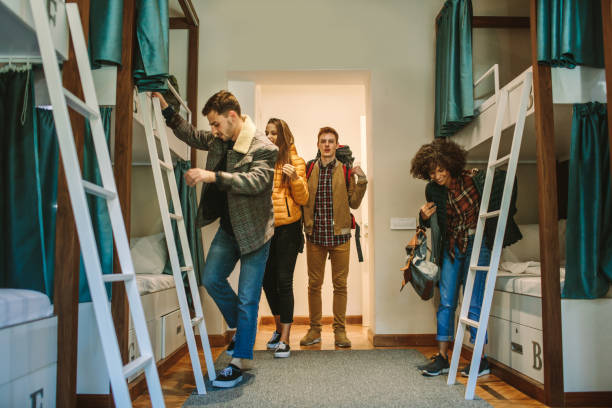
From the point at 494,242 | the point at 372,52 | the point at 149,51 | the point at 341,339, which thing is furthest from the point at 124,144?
the point at 372,52

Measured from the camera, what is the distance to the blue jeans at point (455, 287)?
2.56m

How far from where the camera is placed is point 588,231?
7.03 ft

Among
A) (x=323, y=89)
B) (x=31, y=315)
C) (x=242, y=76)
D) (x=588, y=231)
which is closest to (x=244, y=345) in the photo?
(x=31, y=315)

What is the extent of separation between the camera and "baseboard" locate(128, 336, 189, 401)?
2197 millimetres

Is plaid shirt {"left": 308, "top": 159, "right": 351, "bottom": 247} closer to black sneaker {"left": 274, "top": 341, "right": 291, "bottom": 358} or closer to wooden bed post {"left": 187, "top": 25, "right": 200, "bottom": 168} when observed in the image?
black sneaker {"left": 274, "top": 341, "right": 291, "bottom": 358}

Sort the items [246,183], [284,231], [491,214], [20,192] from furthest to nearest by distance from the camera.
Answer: [284,231]
[491,214]
[246,183]
[20,192]

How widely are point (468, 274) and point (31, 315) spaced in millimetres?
1858

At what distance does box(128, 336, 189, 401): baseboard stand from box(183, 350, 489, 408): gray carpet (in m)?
0.26

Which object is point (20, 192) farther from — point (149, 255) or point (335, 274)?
point (335, 274)

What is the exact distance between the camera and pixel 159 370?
2.61 m

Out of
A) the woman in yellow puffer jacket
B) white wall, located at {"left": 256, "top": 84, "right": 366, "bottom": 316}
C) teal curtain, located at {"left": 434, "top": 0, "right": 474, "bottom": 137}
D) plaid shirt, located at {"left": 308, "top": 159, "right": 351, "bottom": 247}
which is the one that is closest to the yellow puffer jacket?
the woman in yellow puffer jacket

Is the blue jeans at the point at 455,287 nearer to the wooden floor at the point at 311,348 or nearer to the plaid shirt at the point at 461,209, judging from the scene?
the plaid shirt at the point at 461,209

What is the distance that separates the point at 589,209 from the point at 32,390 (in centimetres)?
222

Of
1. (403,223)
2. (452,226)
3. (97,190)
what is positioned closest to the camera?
(97,190)
